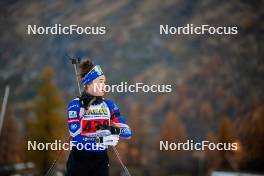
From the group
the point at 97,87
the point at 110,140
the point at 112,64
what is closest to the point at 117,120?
the point at 110,140

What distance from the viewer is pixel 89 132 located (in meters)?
4.73

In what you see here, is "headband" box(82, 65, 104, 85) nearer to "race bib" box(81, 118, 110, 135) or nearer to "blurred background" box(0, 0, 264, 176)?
"race bib" box(81, 118, 110, 135)

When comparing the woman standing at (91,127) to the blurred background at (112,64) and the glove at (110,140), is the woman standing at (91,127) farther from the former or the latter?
the blurred background at (112,64)

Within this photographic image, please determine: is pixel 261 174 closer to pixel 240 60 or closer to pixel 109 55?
pixel 240 60

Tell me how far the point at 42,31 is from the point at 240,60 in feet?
17.2

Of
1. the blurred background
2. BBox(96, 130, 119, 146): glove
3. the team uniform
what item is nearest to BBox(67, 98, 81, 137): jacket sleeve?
the team uniform

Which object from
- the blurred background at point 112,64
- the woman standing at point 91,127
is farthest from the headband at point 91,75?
the blurred background at point 112,64

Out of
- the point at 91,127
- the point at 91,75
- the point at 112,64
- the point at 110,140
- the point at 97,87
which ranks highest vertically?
the point at 112,64

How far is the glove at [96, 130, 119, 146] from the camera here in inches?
185

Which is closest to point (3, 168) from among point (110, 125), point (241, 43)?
point (241, 43)

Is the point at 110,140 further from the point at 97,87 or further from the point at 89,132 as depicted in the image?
the point at 97,87

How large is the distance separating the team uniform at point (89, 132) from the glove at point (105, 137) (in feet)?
0.07

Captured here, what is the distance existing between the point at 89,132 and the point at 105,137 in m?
0.13

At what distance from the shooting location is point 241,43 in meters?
11.7
